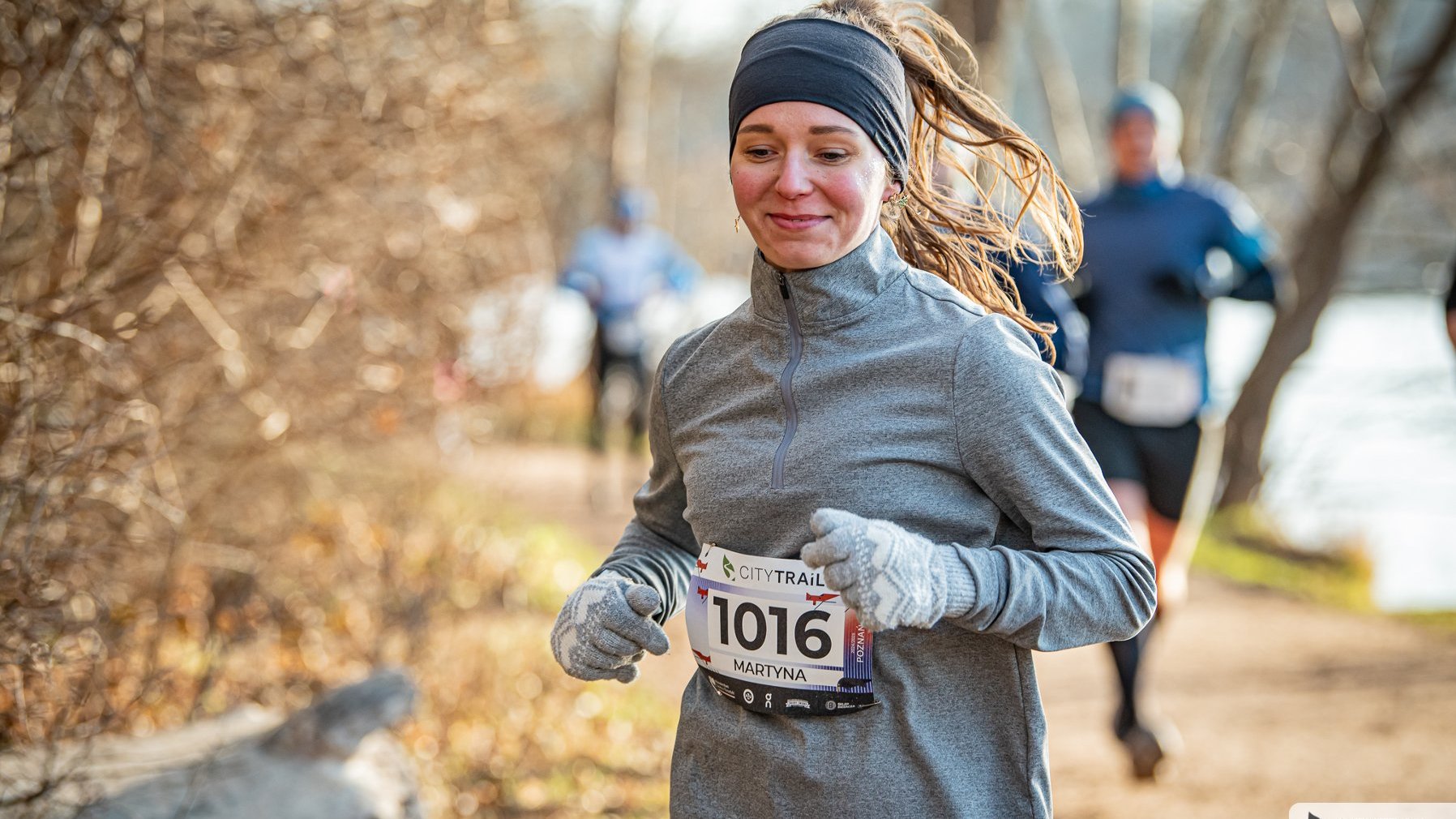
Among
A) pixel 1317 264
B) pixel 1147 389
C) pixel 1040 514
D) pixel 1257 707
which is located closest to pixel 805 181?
pixel 1040 514

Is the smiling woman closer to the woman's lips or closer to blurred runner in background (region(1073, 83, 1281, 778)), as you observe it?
the woman's lips

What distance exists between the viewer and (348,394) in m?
5.27

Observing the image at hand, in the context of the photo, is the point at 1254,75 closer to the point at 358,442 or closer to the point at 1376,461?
the point at 1376,461

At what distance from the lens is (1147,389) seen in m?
4.72

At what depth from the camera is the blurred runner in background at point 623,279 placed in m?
9.78

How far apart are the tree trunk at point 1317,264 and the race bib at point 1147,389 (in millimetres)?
6171

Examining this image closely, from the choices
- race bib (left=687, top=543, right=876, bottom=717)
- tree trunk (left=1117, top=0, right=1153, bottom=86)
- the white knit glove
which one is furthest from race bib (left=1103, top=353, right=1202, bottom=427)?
tree trunk (left=1117, top=0, right=1153, bottom=86)

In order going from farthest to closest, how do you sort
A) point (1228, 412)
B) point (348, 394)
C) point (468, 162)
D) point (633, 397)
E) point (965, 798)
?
point (1228, 412), point (633, 397), point (468, 162), point (348, 394), point (965, 798)

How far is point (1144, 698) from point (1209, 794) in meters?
0.50

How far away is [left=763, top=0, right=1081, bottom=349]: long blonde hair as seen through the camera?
6.83 ft

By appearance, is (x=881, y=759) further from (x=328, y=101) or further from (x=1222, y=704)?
(x=1222, y=704)

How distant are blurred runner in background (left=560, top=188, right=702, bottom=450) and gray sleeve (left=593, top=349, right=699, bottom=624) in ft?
24.3

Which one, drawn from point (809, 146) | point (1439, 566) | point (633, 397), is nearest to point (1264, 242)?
point (809, 146)

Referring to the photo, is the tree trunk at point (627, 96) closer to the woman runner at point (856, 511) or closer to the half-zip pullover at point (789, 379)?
the woman runner at point (856, 511)
